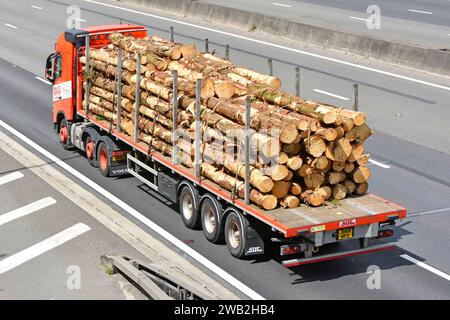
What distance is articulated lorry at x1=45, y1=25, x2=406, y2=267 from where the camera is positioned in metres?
14.6

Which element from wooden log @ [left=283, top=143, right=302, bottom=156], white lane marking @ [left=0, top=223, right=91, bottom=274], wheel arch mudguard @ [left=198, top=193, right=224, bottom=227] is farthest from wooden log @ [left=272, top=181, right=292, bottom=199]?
white lane marking @ [left=0, top=223, right=91, bottom=274]

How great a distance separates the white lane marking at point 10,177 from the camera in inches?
799

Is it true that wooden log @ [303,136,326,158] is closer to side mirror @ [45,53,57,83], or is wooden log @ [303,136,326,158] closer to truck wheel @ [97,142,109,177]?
truck wheel @ [97,142,109,177]

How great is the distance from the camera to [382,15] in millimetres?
40844

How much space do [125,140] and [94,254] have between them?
4.38m

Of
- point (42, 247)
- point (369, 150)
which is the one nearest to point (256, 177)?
point (42, 247)

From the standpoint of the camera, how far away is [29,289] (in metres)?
14.0

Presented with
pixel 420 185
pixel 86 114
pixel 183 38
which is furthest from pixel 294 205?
pixel 183 38

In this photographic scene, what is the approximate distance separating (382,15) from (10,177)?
81.5ft

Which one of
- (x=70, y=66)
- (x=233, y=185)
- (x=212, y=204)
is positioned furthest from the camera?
(x=70, y=66)

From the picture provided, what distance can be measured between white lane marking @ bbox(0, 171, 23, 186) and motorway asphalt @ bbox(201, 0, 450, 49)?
17925mm

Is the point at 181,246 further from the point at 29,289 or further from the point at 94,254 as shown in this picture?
the point at 29,289

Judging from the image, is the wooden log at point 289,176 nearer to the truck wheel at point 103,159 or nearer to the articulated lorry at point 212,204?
the articulated lorry at point 212,204

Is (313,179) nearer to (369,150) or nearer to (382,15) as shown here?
(369,150)
